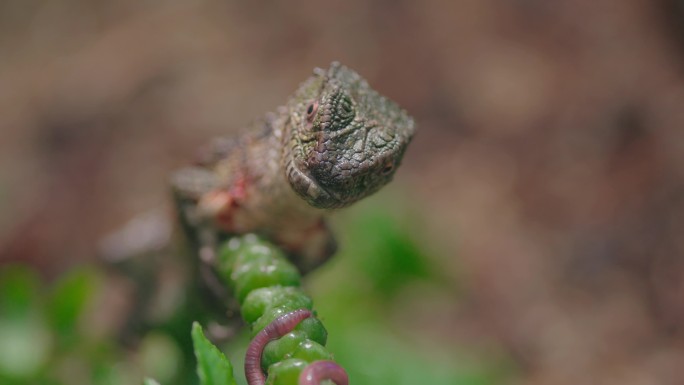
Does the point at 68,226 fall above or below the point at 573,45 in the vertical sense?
below

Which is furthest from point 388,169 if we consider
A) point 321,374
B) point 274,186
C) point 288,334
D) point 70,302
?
point 70,302

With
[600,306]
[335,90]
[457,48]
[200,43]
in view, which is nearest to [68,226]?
[200,43]

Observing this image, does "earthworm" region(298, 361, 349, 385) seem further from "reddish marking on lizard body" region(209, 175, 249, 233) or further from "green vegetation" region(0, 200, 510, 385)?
"reddish marking on lizard body" region(209, 175, 249, 233)

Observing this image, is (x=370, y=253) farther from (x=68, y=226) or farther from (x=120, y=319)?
(x=68, y=226)

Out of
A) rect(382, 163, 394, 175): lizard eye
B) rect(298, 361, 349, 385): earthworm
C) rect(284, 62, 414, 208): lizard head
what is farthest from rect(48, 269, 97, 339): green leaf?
rect(298, 361, 349, 385): earthworm

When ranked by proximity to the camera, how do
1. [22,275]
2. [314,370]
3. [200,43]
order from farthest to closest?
[200,43]
[22,275]
[314,370]

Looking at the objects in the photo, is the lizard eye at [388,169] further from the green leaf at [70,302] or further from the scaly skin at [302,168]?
the green leaf at [70,302]

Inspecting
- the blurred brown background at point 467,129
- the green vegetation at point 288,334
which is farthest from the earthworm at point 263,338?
the blurred brown background at point 467,129
